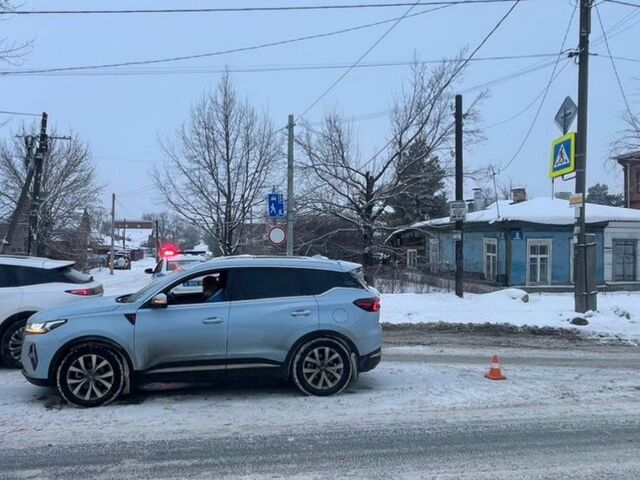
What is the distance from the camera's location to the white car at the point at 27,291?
8633mm

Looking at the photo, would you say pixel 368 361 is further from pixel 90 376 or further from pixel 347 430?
pixel 90 376

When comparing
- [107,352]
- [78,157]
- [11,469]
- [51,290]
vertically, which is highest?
[78,157]

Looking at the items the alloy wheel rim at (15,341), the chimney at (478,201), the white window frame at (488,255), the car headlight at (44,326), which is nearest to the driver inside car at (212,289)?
the car headlight at (44,326)

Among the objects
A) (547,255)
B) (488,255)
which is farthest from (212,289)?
(488,255)

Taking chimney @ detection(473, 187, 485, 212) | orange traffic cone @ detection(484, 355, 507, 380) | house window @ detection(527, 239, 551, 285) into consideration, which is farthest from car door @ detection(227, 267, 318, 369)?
chimney @ detection(473, 187, 485, 212)

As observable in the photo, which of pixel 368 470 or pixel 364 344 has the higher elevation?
pixel 364 344

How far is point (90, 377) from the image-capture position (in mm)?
6457

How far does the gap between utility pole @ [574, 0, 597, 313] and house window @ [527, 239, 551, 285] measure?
13.6 m

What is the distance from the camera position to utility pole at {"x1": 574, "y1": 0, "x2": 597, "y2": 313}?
14086 millimetres

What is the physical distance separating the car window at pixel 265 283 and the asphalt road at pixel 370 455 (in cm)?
184

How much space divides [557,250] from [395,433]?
80.3 feet

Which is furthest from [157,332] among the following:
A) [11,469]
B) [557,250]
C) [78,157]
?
[78,157]

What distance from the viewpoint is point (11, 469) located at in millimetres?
4695

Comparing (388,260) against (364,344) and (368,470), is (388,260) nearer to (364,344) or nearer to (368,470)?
(364,344)
